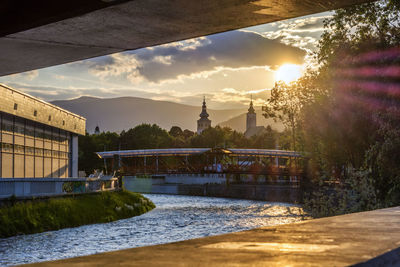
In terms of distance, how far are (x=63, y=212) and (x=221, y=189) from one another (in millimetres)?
50955

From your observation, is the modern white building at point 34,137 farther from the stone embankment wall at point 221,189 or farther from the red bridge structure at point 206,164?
the red bridge structure at point 206,164

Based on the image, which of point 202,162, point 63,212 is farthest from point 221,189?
point 63,212

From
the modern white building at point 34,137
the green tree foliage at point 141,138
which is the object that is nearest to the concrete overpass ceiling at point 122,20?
the modern white building at point 34,137

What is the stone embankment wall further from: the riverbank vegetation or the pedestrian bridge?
the riverbank vegetation

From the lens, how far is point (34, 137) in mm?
44156

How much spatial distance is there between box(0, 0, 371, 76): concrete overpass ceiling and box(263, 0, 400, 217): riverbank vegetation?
543 inches

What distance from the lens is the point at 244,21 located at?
6.14m

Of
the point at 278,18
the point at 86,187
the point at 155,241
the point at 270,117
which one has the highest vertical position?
the point at 270,117

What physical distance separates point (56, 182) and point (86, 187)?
5.79 meters

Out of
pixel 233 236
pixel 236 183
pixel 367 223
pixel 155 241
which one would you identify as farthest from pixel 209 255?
pixel 236 183

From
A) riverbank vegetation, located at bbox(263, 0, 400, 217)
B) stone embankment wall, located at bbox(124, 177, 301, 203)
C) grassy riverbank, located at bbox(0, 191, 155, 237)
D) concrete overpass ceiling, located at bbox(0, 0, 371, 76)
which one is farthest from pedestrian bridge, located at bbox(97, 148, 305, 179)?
concrete overpass ceiling, located at bbox(0, 0, 371, 76)

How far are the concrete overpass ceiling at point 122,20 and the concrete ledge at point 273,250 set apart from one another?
2.44 m

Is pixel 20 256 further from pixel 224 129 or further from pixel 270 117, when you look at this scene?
pixel 224 129

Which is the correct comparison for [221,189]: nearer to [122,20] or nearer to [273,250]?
[122,20]
